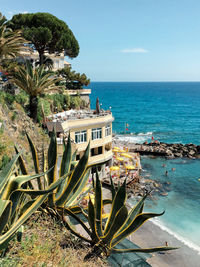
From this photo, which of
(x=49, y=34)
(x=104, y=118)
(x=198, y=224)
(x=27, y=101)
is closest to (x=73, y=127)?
(x=104, y=118)

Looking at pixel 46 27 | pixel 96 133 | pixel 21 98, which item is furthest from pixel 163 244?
pixel 46 27

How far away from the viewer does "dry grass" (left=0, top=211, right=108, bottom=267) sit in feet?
14.2

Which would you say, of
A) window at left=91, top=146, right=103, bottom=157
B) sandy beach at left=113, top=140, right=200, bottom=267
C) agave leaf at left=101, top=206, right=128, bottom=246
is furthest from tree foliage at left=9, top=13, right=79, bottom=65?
agave leaf at left=101, top=206, right=128, bottom=246

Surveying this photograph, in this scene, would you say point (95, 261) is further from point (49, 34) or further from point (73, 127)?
point (49, 34)

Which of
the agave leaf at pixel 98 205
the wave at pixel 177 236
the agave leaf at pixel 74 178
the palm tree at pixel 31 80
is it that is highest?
the palm tree at pixel 31 80

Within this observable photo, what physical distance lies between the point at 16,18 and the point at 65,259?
45.2 metres

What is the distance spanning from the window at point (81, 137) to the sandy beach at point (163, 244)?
38.3 ft

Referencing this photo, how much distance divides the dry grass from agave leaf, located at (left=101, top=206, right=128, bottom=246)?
0.47 m

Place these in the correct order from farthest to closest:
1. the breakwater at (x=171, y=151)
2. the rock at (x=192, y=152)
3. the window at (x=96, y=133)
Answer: the rock at (x=192, y=152) → the breakwater at (x=171, y=151) → the window at (x=96, y=133)

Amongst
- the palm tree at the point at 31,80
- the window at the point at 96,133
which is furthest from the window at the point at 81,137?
the palm tree at the point at 31,80

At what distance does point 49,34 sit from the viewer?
38.1 metres

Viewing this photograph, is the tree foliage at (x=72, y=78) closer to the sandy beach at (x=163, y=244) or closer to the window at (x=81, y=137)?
the window at (x=81, y=137)

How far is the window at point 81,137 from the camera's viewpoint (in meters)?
27.0

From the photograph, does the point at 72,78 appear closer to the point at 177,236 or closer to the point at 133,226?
the point at 177,236
